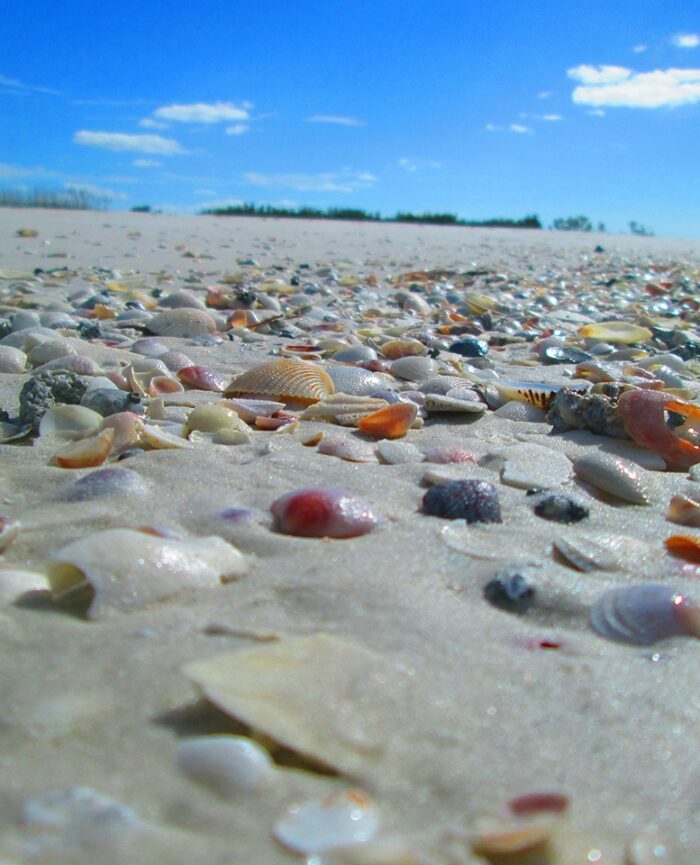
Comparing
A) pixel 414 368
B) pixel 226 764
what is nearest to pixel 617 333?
pixel 414 368

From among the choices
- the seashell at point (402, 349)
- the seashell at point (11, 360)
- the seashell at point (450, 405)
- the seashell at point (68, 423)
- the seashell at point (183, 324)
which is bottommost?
the seashell at point (68, 423)

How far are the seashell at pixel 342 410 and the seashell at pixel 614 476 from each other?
67cm

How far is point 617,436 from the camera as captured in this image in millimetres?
2434

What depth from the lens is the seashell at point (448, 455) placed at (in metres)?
2.14

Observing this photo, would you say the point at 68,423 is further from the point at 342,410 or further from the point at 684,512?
the point at 684,512

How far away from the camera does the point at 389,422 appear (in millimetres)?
2379

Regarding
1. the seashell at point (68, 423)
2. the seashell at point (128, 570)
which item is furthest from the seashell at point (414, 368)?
the seashell at point (128, 570)

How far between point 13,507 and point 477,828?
123 centimetres

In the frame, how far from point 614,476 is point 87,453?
134 cm

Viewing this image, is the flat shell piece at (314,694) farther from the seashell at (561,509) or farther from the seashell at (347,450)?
the seashell at (347,450)

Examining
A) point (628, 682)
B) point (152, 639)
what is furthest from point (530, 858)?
point (152, 639)

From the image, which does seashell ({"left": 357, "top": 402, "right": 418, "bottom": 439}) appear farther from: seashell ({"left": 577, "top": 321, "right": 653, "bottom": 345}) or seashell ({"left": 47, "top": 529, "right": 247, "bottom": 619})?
seashell ({"left": 577, "top": 321, "right": 653, "bottom": 345})

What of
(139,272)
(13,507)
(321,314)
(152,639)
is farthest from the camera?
(139,272)

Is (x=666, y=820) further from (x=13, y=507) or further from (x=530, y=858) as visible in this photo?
(x=13, y=507)
